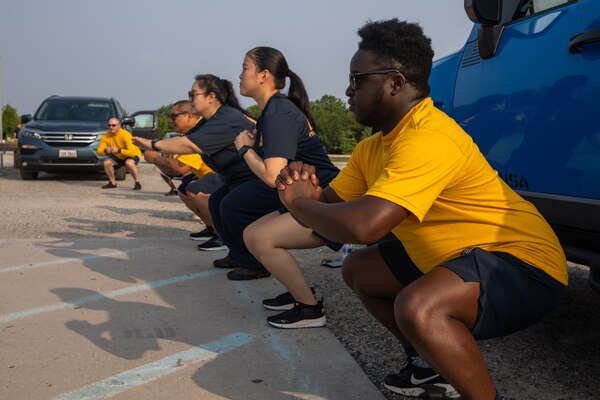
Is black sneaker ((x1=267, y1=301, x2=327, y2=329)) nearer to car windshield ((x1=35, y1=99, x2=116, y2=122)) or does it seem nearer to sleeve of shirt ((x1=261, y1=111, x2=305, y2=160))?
sleeve of shirt ((x1=261, y1=111, x2=305, y2=160))

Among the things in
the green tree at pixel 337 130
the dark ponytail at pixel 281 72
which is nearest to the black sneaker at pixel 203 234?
the dark ponytail at pixel 281 72

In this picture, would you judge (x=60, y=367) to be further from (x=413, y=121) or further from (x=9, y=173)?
(x=9, y=173)

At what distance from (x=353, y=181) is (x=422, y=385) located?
3.12ft

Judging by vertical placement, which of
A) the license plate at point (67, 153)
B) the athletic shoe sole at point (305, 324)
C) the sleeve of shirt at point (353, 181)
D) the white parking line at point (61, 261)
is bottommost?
the white parking line at point (61, 261)

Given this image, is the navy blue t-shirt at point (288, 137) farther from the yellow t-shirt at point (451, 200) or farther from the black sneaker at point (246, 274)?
the yellow t-shirt at point (451, 200)

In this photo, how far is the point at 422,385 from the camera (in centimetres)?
294

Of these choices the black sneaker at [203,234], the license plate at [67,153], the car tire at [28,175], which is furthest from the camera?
the car tire at [28,175]

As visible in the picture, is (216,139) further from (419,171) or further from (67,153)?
(67,153)

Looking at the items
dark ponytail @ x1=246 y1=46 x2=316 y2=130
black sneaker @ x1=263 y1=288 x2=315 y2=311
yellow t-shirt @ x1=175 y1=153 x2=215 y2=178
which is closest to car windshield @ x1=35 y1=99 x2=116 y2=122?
yellow t-shirt @ x1=175 y1=153 x2=215 y2=178

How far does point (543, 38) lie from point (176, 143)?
302 cm

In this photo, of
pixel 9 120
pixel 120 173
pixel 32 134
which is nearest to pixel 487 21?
pixel 32 134

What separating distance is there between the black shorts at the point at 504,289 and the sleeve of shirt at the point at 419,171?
0.29m

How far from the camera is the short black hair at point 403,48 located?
2537 mm

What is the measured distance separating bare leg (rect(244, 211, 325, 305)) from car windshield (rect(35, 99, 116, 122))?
11.9 metres
